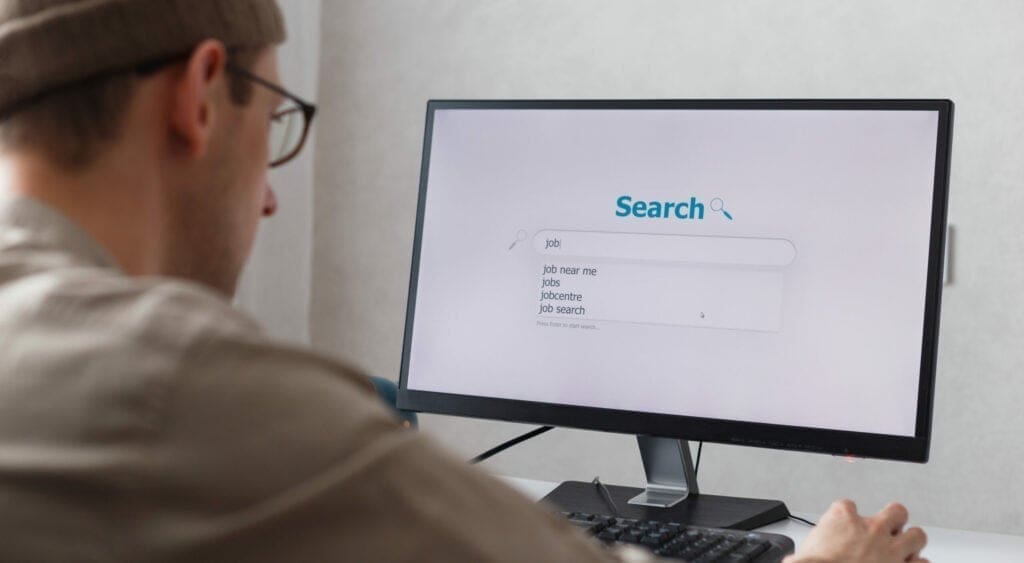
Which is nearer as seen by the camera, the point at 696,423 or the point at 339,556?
the point at 339,556

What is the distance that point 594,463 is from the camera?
2.25m

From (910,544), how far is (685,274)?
37cm

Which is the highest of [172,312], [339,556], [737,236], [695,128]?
[695,128]

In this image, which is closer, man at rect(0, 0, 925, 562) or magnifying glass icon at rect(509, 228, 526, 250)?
man at rect(0, 0, 925, 562)

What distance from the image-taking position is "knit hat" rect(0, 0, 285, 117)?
2.35ft

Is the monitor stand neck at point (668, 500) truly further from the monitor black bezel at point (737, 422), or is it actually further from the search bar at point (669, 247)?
the search bar at point (669, 247)

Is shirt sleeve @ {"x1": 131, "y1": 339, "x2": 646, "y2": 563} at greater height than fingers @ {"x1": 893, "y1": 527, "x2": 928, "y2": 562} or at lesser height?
greater

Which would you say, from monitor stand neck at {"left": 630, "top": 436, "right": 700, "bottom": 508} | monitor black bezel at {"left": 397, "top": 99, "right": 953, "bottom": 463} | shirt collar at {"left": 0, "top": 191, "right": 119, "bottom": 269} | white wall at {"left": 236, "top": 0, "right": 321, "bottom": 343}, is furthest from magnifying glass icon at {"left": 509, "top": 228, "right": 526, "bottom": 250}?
white wall at {"left": 236, "top": 0, "right": 321, "bottom": 343}

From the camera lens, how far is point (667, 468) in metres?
1.42

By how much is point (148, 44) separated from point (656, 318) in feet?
2.40

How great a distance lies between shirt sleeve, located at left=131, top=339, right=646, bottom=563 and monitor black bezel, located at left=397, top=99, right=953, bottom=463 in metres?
0.75

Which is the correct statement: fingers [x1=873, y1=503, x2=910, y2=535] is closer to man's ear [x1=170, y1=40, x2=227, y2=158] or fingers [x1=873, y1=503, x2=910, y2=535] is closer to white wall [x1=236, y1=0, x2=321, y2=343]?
man's ear [x1=170, y1=40, x2=227, y2=158]

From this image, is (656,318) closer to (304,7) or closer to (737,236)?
(737,236)

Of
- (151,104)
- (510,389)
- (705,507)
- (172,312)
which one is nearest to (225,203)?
(151,104)
